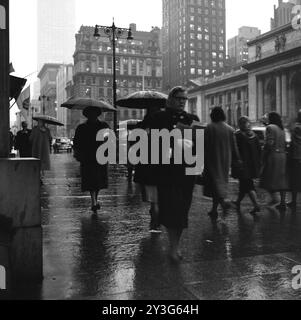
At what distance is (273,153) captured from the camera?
829cm

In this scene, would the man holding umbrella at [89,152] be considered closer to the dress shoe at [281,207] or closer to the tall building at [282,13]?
the dress shoe at [281,207]

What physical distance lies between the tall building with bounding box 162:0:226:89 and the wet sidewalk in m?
142

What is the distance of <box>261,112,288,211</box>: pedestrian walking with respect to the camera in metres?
8.20

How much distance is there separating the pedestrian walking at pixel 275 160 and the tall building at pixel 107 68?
345 feet

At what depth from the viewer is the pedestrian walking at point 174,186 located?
4.66 metres

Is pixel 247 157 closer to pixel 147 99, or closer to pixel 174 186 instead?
pixel 147 99

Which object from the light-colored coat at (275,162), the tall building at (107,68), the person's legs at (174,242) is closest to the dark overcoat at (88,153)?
the light-colored coat at (275,162)

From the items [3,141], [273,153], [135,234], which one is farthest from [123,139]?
[3,141]

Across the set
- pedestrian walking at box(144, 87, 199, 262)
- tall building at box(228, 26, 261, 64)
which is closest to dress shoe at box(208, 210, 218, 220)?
pedestrian walking at box(144, 87, 199, 262)

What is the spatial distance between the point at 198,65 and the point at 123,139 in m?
131

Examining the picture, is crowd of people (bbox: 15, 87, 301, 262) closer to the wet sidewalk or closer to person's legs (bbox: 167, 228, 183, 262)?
person's legs (bbox: 167, 228, 183, 262)

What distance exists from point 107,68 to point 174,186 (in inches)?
4532

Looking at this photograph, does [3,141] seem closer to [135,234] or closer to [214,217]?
[135,234]
